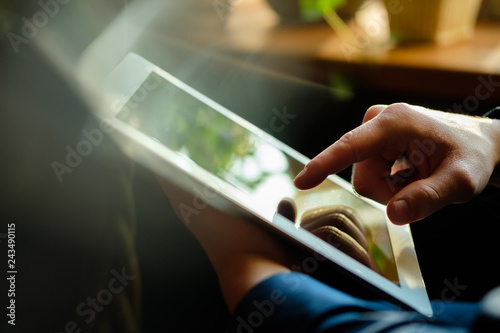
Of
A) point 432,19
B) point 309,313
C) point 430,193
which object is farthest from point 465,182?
point 432,19

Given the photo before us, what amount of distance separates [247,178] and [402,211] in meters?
0.25

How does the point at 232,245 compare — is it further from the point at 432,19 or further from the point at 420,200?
the point at 432,19

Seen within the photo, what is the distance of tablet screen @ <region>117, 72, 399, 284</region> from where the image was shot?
1.86ft

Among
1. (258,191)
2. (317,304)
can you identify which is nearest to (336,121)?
(258,191)

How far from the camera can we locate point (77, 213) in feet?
1.82

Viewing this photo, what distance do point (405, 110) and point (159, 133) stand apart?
322 millimetres

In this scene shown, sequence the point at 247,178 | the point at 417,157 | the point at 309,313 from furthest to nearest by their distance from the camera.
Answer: the point at 247,178 < the point at 417,157 < the point at 309,313

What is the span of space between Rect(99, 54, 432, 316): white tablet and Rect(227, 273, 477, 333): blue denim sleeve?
0.24 ft

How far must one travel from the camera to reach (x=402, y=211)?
437mm

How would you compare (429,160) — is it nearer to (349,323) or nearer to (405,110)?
(405,110)

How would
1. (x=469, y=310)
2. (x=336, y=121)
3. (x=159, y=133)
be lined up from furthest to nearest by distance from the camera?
1. (x=336, y=121)
2. (x=159, y=133)
3. (x=469, y=310)

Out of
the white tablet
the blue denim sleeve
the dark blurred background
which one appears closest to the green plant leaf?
the dark blurred background

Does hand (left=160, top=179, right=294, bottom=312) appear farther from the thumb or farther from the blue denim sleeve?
the thumb

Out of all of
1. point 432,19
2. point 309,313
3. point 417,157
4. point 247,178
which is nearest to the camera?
point 309,313
